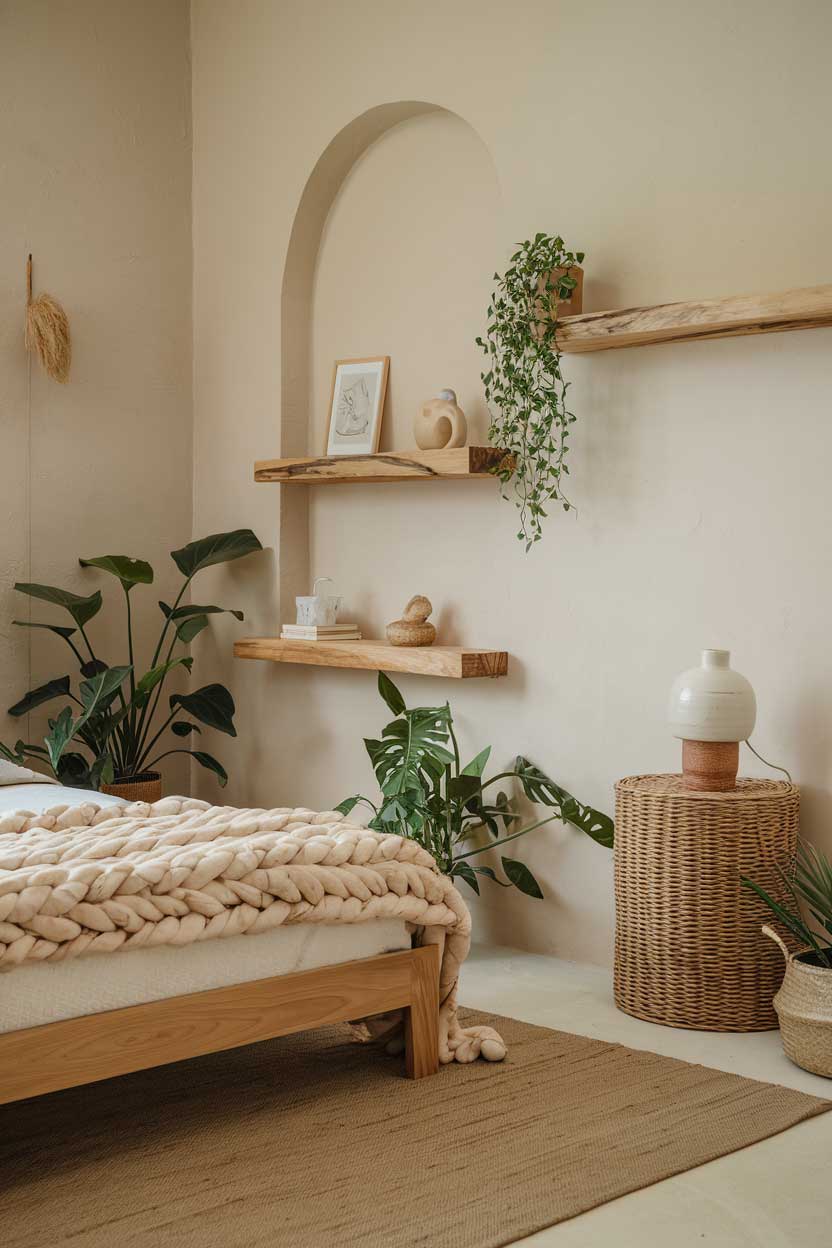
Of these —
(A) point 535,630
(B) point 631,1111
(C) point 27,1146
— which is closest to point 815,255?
(A) point 535,630

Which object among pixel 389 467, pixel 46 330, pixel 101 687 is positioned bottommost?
pixel 101 687

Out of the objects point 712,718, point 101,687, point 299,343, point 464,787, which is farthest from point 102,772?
point 712,718

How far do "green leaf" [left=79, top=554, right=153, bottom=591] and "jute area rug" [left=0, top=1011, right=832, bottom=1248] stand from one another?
185cm

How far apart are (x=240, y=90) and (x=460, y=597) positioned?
2.01m

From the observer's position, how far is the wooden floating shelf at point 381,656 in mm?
3770

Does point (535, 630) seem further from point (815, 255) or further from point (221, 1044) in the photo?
point (221, 1044)

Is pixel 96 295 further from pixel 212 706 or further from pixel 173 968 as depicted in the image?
pixel 173 968

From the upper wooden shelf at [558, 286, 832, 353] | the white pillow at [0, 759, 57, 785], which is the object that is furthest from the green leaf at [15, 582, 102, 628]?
the upper wooden shelf at [558, 286, 832, 353]

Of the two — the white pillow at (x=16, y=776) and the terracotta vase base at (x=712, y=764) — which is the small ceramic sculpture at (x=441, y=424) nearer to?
the terracotta vase base at (x=712, y=764)

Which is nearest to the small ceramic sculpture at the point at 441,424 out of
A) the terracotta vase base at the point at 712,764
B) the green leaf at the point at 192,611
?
the green leaf at the point at 192,611

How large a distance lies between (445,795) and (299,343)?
5.59 ft

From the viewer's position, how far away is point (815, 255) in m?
3.14

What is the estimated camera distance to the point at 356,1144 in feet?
7.66

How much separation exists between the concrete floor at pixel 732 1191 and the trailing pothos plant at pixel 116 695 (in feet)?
5.82
